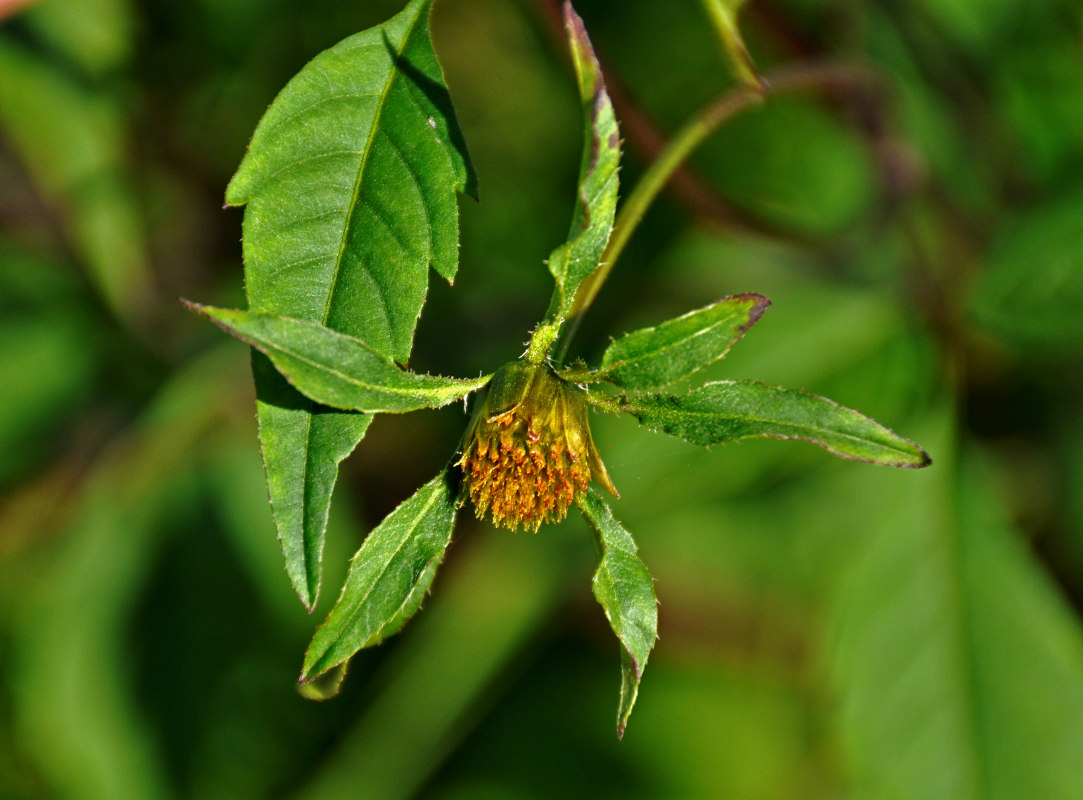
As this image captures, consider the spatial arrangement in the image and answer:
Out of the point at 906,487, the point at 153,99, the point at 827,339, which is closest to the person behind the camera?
the point at 827,339

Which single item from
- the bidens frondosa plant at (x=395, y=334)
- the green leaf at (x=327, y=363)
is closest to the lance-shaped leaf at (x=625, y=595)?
the bidens frondosa plant at (x=395, y=334)

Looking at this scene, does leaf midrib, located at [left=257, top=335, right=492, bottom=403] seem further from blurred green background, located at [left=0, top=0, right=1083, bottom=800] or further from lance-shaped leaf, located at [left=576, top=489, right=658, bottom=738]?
blurred green background, located at [left=0, top=0, right=1083, bottom=800]

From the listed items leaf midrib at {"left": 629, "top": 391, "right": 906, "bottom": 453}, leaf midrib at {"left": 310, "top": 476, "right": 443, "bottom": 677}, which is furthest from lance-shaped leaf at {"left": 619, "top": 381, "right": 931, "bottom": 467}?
leaf midrib at {"left": 310, "top": 476, "right": 443, "bottom": 677}

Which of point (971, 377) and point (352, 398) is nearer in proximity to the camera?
point (352, 398)

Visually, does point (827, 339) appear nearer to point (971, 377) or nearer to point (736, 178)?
point (971, 377)

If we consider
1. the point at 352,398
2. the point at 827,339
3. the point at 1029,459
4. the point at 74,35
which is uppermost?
the point at 74,35

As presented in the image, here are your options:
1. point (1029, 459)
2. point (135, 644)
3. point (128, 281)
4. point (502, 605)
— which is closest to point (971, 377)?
point (1029, 459)
